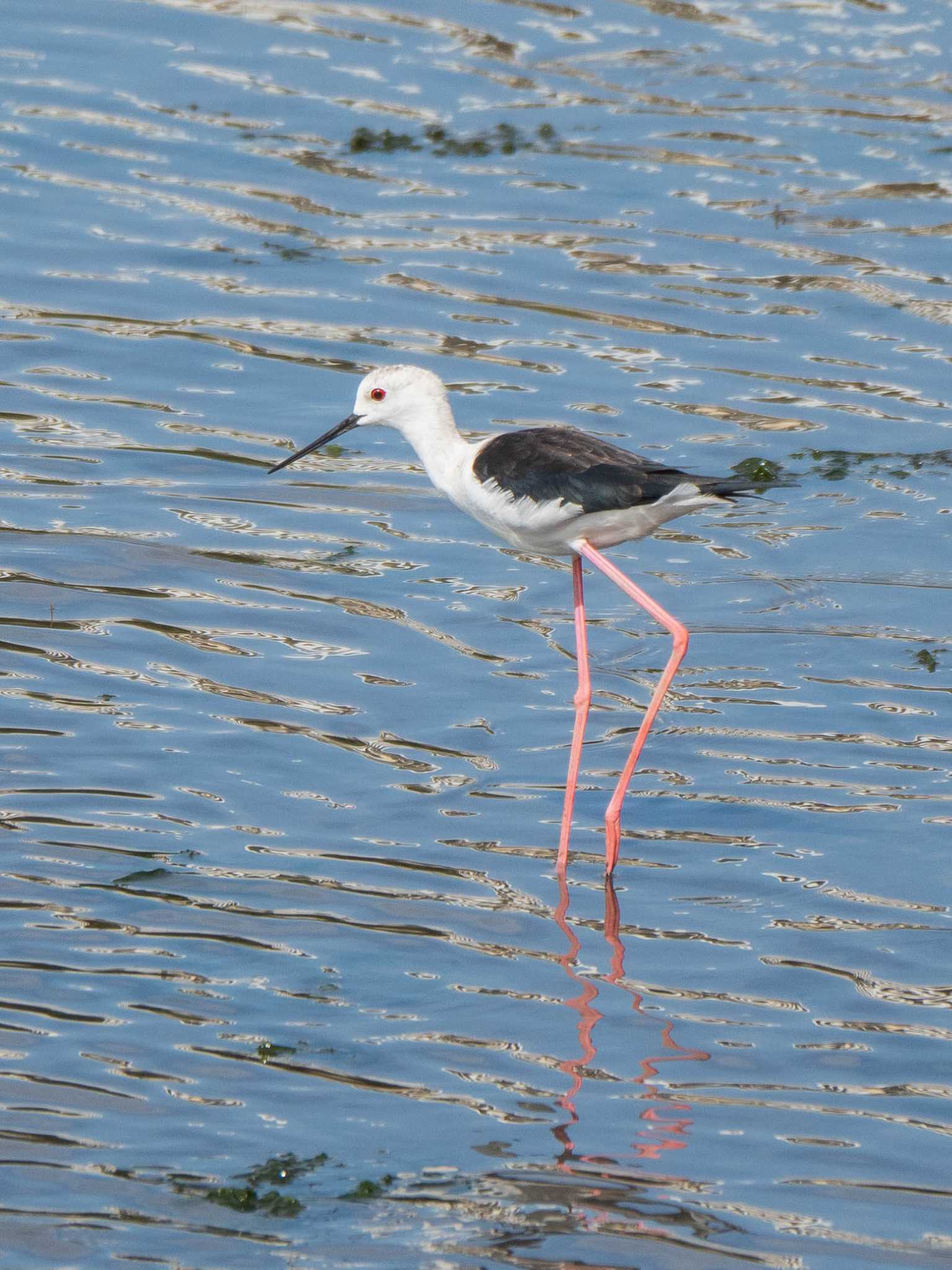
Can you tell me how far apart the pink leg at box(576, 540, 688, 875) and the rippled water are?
128 millimetres

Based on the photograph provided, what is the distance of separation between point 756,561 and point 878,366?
8.18ft

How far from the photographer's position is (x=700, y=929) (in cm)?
615

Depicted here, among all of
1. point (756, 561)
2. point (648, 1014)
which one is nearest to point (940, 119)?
point (756, 561)

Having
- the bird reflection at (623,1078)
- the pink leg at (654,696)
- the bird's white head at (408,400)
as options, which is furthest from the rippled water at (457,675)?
the bird's white head at (408,400)

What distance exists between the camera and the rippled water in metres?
4.97

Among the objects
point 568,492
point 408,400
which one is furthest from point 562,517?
point 408,400

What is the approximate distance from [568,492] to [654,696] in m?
0.78

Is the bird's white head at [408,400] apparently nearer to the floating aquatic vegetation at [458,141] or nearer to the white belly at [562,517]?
the white belly at [562,517]

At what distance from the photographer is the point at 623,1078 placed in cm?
537

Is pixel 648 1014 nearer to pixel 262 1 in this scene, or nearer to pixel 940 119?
pixel 940 119

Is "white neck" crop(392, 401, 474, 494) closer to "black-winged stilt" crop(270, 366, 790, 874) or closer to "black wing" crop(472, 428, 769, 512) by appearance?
"black-winged stilt" crop(270, 366, 790, 874)

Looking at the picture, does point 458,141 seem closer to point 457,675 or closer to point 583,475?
point 457,675

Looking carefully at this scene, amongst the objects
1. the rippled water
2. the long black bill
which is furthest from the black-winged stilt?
the rippled water

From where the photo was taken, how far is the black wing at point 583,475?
6703 mm
